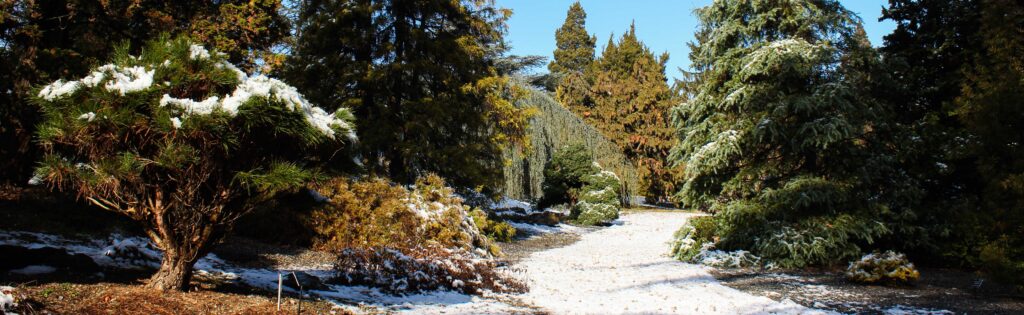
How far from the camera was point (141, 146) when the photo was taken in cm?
357

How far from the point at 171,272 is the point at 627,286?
5231 mm

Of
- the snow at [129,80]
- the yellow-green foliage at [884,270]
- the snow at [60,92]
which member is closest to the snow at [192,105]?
the snow at [129,80]

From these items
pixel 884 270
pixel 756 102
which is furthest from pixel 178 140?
pixel 756 102

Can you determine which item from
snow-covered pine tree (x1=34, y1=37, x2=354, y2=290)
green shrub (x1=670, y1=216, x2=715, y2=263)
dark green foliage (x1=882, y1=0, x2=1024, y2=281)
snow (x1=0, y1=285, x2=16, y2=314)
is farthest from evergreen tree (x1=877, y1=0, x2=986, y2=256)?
snow (x1=0, y1=285, x2=16, y2=314)

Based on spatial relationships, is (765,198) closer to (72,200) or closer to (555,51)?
(72,200)

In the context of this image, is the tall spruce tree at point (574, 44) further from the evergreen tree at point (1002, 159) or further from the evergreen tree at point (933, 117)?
the evergreen tree at point (1002, 159)

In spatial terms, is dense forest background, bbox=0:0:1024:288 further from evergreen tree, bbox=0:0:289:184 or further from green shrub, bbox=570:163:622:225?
green shrub, bbox=570:163:622:225

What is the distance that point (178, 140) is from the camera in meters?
3.54

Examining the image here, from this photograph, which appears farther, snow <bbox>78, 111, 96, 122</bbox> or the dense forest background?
the dense forest background

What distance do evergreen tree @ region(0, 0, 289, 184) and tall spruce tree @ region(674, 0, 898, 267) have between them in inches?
290

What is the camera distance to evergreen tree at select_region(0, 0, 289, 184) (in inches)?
210

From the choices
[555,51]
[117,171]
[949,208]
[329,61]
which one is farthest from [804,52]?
[555,51]

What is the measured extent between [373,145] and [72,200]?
17.1ft

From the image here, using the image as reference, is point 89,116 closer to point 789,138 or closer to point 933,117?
point 789,138
